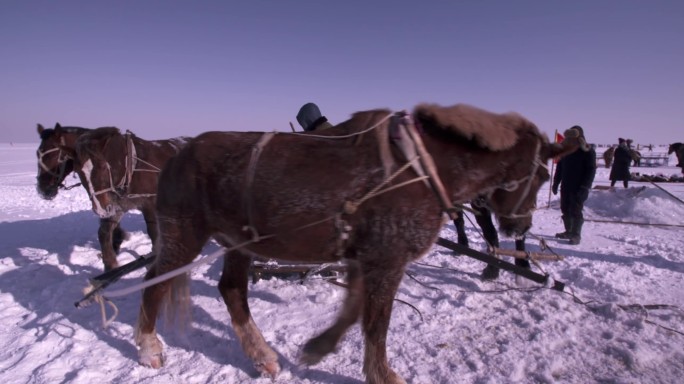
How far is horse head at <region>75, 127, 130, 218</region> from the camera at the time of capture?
4.50m

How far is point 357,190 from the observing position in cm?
220

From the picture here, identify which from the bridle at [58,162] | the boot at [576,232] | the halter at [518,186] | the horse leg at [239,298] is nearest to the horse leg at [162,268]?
the horse leg at [239,298]

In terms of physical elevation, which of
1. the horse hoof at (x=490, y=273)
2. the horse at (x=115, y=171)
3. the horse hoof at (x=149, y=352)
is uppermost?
the horse at (x=115, y=171)

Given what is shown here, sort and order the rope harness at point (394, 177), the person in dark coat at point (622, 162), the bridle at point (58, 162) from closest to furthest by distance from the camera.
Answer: the rope harness at point (394, 177), the bridle at point (58, 162), the person in dark coat at point (622, 162)

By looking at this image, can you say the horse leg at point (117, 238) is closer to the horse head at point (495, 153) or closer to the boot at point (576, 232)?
the horse head at point (495, 153)

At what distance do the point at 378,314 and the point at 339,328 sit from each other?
289 mm

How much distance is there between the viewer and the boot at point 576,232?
6.24 meters

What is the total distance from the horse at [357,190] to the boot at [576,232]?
4.46 meters

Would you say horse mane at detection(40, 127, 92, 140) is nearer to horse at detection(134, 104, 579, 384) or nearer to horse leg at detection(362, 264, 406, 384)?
horse at detection(134, 104, 579, 384)

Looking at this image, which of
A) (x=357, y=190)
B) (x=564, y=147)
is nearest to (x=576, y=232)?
(x=564, y=147)

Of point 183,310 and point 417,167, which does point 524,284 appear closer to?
point 417,167

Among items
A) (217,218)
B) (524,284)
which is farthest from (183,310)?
(524,284)

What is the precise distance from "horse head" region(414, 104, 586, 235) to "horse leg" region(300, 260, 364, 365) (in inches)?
36.2

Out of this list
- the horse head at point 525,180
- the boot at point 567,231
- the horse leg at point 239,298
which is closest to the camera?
the horse head at point 525,180
